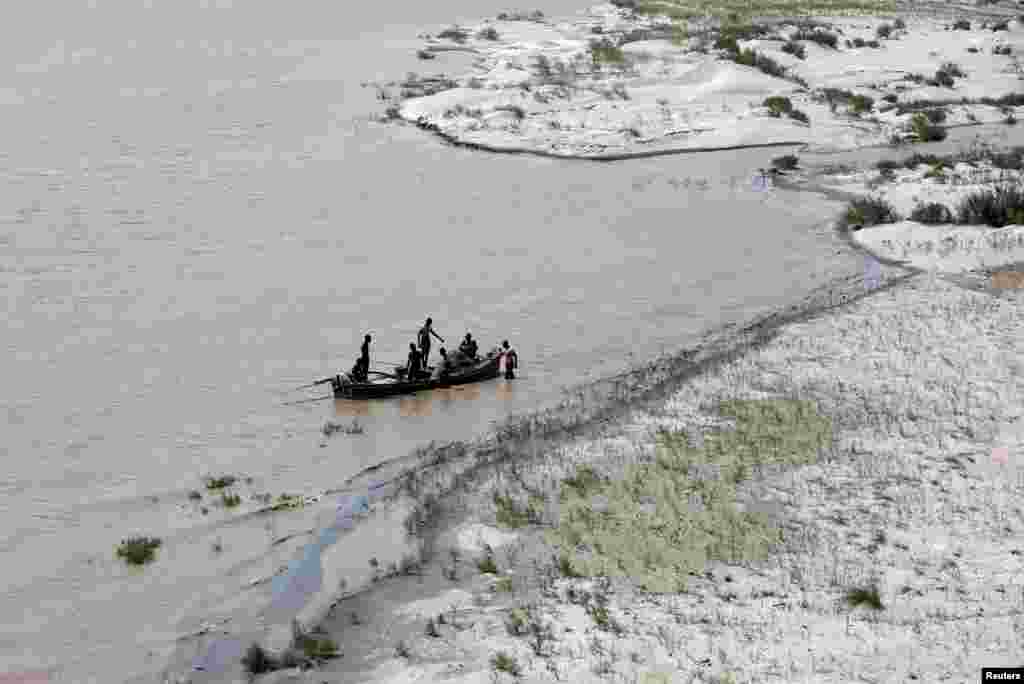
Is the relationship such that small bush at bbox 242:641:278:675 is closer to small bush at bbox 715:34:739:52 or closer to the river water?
the river water

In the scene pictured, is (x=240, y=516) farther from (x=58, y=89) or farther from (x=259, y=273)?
(x=58, y=89)

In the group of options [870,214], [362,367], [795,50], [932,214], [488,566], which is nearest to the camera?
[488,566]

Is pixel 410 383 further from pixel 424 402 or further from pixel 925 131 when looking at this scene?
pixel 925 131

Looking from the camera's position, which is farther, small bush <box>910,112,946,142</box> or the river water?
small bush <box>910,112,946,142</box>

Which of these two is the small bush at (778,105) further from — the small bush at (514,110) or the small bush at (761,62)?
the small bush at (514,110)

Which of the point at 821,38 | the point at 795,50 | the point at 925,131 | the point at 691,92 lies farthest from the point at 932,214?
the point at 821,38

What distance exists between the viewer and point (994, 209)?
37.2 metres

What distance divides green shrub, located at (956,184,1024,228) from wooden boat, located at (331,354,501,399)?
19045 mm

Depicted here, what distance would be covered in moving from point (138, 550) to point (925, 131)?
4614cm

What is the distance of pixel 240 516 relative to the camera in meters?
20.5

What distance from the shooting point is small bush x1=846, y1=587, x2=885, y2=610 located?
49.2ft

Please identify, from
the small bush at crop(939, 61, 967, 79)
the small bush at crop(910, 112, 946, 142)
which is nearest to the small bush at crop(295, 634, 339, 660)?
the small bush at crop(910, 112, 946, 142)

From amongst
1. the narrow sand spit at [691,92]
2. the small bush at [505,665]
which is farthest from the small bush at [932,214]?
the small bush at [505,665]

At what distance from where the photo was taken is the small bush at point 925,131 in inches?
2119
